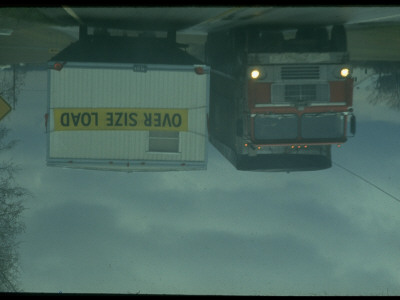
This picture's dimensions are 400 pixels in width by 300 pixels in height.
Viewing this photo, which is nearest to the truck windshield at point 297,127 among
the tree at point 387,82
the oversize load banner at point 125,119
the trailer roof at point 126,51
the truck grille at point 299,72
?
the truck grille at point 299,72

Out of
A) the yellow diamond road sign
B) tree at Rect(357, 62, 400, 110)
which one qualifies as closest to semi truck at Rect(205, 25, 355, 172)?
the yellow diamond road sign

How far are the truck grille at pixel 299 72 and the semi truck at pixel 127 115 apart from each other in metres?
2.07

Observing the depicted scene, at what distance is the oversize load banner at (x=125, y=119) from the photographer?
13805 mm

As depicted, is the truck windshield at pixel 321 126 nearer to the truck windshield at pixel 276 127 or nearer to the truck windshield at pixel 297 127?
the truck windshield at pixel 297 127

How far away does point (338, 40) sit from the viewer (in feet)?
50.5

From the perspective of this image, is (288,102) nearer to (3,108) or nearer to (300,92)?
(300,92)

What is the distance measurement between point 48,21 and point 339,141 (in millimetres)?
14465

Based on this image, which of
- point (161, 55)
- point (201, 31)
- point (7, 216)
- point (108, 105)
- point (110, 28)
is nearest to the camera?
point (108, 105)

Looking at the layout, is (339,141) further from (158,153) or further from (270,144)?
(158,153)

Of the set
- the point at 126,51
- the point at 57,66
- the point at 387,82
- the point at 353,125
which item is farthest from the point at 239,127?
the point at 387,82

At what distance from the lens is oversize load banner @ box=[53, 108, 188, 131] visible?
13805 millimetres

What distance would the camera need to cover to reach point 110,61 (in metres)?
14.4

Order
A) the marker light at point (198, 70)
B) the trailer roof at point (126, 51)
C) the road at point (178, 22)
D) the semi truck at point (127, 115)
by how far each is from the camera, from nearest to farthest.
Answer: the semi truck at point (127, 115) → the marker light at point (198, 70) → the trailer roof at point (126, 51) → the road at point (178, 22)

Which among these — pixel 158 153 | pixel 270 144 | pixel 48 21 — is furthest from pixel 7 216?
pixel 270 144
